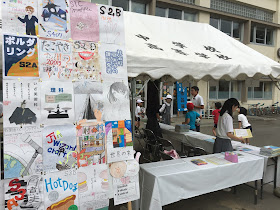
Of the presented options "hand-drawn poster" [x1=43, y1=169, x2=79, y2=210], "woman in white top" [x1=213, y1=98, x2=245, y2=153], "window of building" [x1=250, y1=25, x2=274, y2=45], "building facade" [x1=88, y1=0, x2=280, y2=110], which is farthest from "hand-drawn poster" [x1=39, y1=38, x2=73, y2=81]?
"window of building" [x1=250, y1=25, x2=274, y2=45]

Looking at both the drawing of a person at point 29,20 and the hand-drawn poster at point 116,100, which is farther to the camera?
the hand-drawn poster at point 116,100

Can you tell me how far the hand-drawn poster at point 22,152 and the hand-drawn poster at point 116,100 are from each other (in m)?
0.71

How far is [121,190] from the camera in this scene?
2336mm

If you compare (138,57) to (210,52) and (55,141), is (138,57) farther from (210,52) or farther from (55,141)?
(210,52)

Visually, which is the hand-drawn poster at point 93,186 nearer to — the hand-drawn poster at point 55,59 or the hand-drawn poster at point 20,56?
the hand-drawn poster at point 55,59

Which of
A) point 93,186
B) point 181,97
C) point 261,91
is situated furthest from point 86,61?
point 261,91

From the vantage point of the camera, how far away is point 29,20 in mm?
1948

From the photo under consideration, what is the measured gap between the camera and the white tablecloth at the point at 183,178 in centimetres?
256

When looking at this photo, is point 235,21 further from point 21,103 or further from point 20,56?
point 21,103

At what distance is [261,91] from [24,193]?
19.0 metres

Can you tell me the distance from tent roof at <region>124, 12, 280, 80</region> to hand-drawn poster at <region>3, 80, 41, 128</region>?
3.83ft

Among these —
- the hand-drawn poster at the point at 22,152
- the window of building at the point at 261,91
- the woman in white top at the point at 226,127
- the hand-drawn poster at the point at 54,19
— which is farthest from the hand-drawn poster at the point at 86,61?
the window of building at the point at 261,91

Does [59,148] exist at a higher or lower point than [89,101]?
lower

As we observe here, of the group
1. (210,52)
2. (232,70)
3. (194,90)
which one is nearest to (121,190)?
(232,70)
